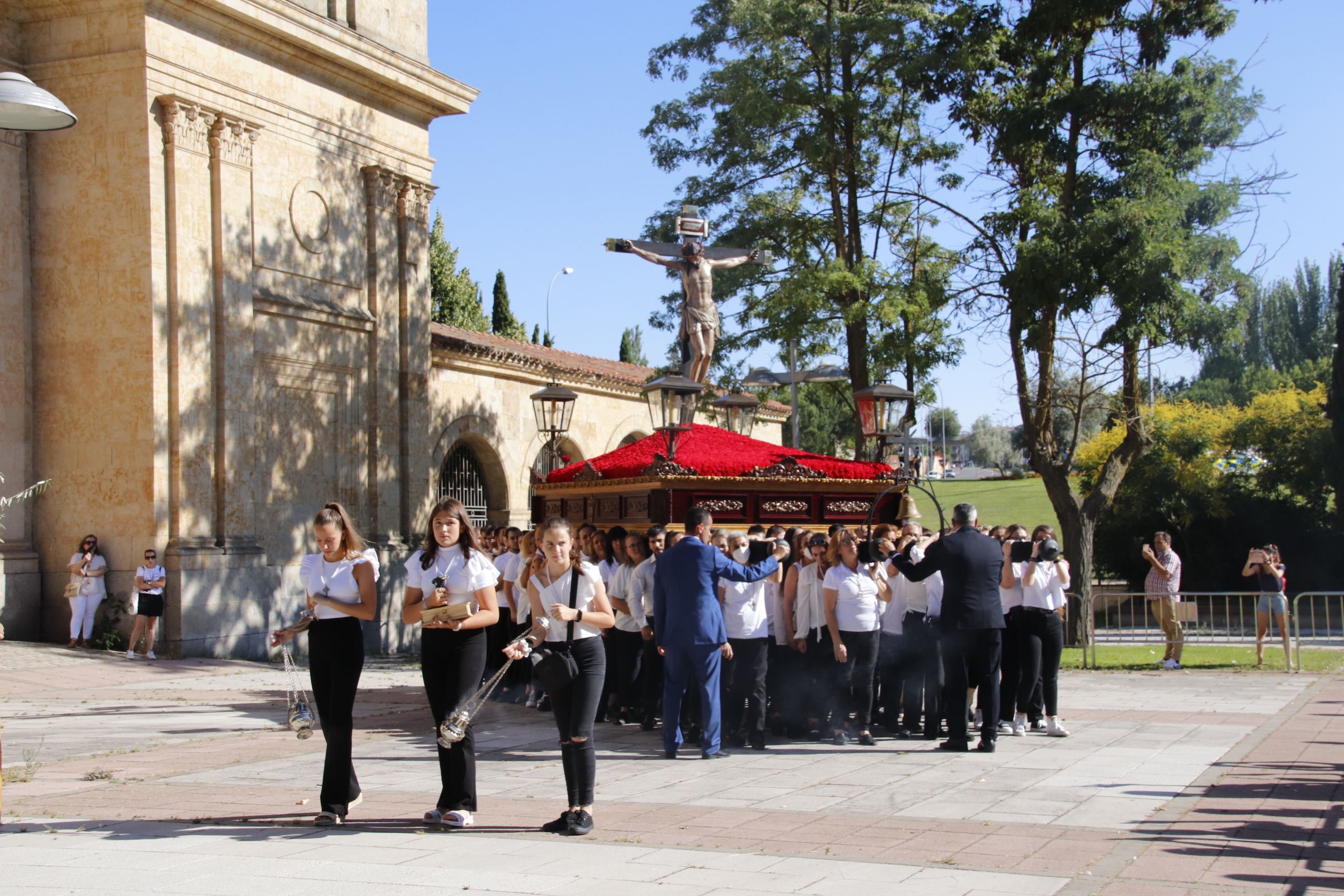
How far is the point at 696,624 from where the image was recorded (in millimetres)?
10086

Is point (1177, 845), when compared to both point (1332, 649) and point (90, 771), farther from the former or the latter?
point (1332, 649)

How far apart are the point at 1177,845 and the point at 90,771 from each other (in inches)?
293

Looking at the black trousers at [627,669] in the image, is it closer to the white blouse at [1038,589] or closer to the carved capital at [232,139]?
the white blouse at [1038,589]

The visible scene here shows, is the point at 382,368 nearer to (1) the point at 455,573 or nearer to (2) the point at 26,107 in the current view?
(2) the point at 26,107

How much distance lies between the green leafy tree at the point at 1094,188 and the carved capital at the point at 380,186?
31.9 ft

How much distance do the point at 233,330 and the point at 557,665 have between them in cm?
1393

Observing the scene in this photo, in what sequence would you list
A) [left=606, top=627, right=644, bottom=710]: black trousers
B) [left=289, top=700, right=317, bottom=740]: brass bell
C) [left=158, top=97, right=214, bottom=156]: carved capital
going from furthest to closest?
[left=158, top=97, right=214, bottom=156]: carved capital < [left=606, top=627, right=644, bottom=710]: black trousers < [left=289, top=700, right=317, bottom=740]: brass bell

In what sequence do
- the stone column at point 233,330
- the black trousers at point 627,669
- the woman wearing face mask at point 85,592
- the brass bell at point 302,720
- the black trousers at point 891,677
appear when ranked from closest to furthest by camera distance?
the brass bell at point 302,720, the black trousers at point 891,677, the black trousers at point 627,669, the woman wearing face mask at point 85,592, the stone column at point 233,330

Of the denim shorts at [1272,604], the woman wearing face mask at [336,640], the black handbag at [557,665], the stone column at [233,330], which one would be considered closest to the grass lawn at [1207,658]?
the denim shorts at [1272,604]

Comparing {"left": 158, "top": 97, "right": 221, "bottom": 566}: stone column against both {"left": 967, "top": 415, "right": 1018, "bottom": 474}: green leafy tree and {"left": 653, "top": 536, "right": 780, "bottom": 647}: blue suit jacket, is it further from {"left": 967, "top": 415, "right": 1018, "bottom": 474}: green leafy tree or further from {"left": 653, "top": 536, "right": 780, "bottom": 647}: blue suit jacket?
{"left": 967, "top": 415, "right": 1018, "bottom": 474}: green leafy tree

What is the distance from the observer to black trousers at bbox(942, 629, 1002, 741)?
10086 mm

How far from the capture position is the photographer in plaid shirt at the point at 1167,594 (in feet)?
57.1

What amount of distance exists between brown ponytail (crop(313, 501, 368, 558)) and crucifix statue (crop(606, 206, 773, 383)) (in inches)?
323

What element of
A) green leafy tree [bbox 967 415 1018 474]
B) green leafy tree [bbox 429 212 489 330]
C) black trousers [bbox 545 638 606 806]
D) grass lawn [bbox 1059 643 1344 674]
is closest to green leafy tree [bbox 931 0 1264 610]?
grass lawn [bbox 1059 643 1344 674]
